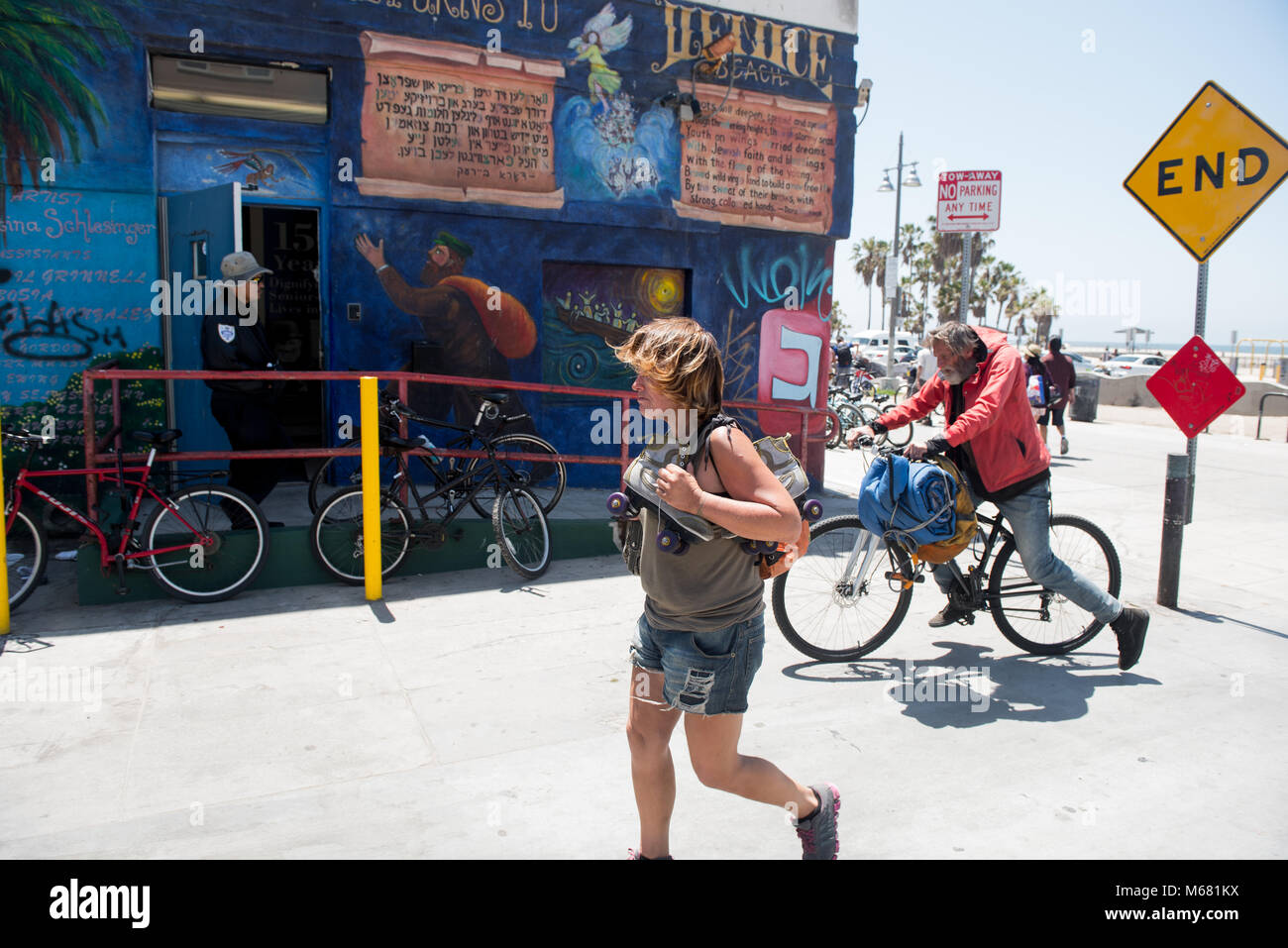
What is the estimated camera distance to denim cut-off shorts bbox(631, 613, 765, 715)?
112 inches

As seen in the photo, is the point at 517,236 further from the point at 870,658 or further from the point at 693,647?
the point at 693,647

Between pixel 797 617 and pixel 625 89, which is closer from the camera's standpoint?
pixel 797 617

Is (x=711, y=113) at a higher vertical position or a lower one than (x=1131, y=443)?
higher

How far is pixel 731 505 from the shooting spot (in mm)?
2701

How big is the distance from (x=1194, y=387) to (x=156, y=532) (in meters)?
6.87

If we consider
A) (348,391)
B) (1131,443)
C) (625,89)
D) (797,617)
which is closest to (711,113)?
(625,89)

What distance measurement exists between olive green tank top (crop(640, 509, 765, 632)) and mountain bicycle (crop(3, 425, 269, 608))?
4259 mm

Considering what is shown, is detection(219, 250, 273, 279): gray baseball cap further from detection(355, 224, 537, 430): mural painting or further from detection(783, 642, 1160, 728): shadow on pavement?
detection(783, 642, 1160, 728): shadow on pavement

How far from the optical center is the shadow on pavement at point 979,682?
15.7 feet

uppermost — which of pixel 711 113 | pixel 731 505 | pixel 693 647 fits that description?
pixel 711 113

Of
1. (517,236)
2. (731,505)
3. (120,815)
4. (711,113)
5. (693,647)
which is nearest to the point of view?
(731,505)

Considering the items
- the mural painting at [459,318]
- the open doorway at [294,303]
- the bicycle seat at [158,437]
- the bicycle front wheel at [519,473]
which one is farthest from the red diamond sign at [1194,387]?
the open doorway at [294,303]

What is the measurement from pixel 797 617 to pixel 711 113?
6.77 m

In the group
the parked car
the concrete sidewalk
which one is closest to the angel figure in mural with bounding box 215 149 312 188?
the concrete sidewalk
